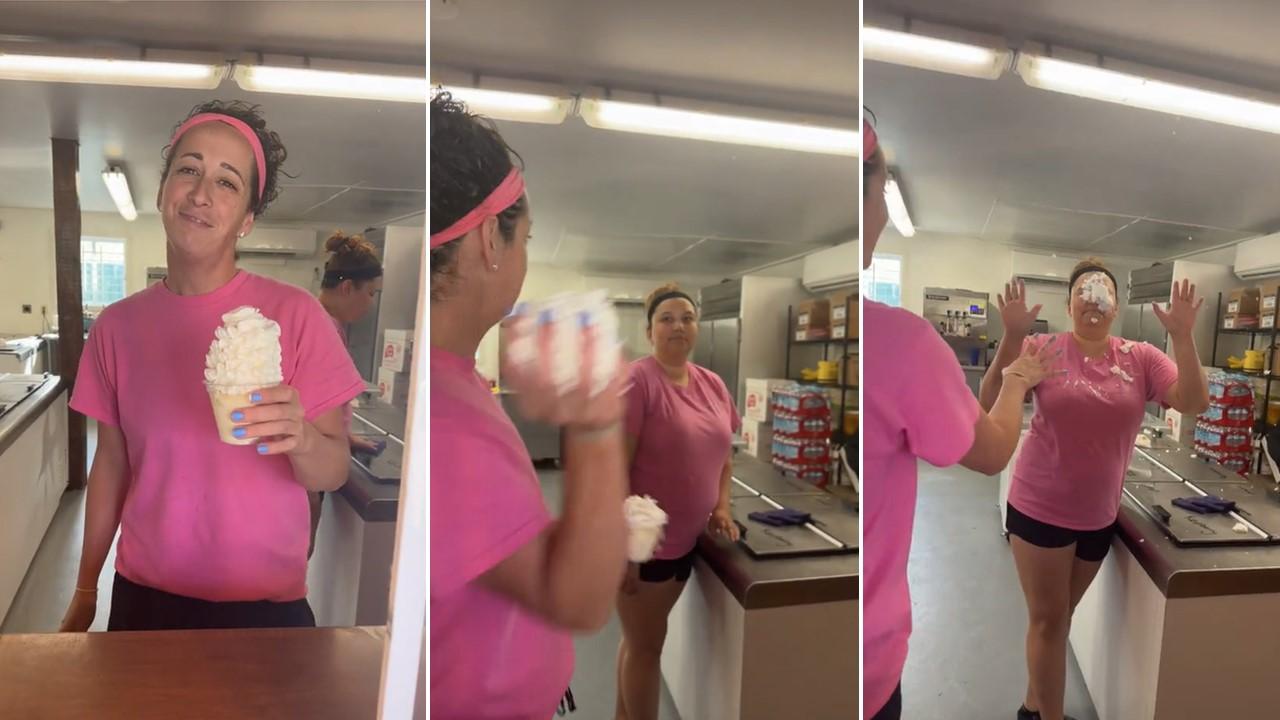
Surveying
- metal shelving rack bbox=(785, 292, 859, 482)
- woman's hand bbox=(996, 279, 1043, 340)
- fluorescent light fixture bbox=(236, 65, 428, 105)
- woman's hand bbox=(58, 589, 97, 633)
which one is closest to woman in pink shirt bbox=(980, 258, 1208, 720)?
woman's hand bbox=(996, 279, 1043, 340)

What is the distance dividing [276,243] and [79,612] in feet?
2.26

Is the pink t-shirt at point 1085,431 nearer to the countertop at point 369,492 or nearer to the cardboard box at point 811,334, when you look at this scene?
the cardboard box at point 811,334

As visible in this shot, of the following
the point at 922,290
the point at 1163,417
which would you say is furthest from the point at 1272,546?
the point at 922,290

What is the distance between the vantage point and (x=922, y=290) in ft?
2.97

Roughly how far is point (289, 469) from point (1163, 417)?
1.37 m

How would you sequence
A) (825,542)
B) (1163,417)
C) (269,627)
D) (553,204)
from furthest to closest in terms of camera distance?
(269,627)
(1163,417)
(825,542)
(553,204)

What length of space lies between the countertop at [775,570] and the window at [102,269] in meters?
1.01

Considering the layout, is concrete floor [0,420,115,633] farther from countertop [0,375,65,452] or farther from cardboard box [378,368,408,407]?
cardboard box [378,368,408,407]

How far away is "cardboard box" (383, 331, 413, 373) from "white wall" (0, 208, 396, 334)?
0.16 meters

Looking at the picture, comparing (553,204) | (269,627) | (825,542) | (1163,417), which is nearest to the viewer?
(553,204)

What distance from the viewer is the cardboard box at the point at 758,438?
2.71ft

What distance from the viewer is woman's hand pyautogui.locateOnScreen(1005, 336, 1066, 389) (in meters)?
0.93

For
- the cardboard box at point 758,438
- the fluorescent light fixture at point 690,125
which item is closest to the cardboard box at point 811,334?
the cardboard box at point 758,438

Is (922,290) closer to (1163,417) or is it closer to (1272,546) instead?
(1163,417)
